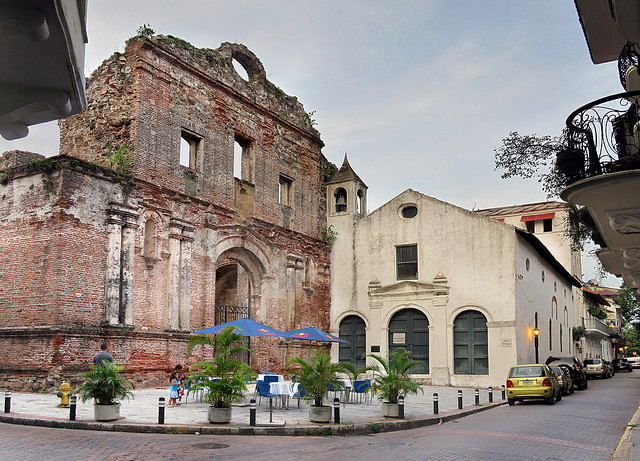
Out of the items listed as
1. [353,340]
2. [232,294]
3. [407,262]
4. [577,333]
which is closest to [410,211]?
[407,262]

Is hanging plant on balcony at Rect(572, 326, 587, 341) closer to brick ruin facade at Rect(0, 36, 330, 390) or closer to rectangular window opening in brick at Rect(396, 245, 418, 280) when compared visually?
rectangular window opening in brick at Rect(396, 245, 418, 280)

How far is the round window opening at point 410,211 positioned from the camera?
99.9 feet

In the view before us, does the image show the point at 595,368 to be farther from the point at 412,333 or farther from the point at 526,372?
the point at 526,372

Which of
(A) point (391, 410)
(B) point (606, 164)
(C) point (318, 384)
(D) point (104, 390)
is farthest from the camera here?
(A) point (391, 410)

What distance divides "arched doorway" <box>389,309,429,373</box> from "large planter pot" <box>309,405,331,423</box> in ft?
52.0

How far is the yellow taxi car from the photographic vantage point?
1970 cm

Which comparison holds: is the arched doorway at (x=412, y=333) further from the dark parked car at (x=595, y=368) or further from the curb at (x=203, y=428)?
the dark parked car at (x=595, y=368)

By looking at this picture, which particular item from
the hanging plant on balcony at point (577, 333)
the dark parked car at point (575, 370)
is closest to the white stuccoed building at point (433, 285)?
the dark parked car at point (575, 370)

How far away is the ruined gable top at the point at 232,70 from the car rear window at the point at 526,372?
14.9 metres

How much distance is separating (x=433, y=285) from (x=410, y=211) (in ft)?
12.5

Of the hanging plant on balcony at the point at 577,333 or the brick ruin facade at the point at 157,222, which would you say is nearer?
the brick ruin facade at the point at 157,222

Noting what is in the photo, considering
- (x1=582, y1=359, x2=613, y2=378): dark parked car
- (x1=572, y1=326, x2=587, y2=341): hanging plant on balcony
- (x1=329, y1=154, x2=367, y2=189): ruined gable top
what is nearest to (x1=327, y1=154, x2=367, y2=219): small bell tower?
(x1=329, y1=154, x2=367, y2=189): ruined gable top

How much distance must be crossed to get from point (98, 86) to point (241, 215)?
7.15 m

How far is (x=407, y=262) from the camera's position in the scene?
30172mm
